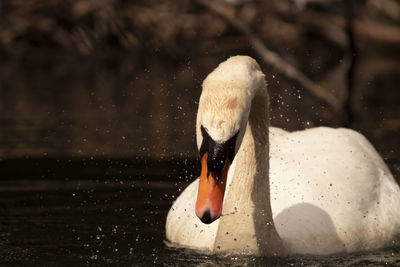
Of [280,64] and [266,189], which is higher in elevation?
[266,189]

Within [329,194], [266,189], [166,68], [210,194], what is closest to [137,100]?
[166,68]

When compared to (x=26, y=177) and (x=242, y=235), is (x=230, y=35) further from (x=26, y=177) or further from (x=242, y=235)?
(x=242, y=235)

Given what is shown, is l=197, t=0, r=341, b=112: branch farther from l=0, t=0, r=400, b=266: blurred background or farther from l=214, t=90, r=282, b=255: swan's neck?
l=214, t=90, r=282, b=255: swan's neck

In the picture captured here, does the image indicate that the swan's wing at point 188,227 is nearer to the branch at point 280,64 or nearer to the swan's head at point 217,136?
the swan's head at point 217,136

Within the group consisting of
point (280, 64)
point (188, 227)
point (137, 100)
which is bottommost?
point (137, 100)

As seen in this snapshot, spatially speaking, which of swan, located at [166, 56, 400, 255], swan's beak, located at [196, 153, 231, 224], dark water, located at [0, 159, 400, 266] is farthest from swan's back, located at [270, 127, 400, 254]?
swan's beak, located at [196, 153, 231, 224]

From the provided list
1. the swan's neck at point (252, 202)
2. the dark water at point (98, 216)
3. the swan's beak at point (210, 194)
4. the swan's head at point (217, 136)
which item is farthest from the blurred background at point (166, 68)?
the swan's beak at point (210, 194)

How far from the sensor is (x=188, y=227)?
6.82 m

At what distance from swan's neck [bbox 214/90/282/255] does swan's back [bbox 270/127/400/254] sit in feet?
1.00

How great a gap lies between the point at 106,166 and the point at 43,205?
73.0 inches

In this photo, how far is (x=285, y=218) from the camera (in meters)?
6.54

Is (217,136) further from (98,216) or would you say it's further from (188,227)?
(98,216)

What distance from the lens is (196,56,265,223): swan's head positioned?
4.97 meters

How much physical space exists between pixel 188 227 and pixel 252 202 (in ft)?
2.71
